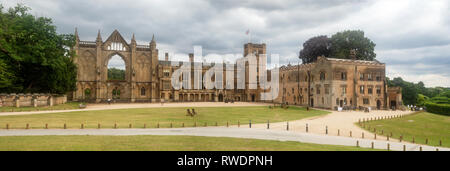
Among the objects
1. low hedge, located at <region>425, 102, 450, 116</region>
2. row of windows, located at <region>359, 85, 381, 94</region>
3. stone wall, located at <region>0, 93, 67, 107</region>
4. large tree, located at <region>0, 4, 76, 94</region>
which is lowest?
low hedge, located at <region>425, 102, 450, 116</region>

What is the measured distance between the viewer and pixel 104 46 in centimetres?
7119

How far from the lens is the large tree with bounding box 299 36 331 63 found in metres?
74.9

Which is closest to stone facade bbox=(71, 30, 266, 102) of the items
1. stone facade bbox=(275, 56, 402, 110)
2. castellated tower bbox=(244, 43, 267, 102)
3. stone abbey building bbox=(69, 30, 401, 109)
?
stone abbey building bbox=(69, 30, 401, 109)

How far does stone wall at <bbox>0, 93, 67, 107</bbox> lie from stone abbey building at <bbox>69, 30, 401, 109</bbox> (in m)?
20.7

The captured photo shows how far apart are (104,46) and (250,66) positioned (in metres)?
44.8

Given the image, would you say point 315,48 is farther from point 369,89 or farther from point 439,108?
point 439,108

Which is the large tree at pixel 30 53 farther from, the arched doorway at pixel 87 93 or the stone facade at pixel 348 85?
the stone facade at pixel 348 85

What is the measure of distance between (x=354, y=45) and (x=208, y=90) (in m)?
43.9

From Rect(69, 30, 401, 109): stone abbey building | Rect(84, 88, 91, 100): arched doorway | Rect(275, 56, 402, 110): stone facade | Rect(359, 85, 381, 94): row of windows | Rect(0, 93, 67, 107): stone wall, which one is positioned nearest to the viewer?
Rect(0, 93, 67, 107): stone wall

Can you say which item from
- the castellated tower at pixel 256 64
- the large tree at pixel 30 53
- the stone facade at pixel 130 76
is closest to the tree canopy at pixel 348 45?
the castellated tower at pixel 256 64

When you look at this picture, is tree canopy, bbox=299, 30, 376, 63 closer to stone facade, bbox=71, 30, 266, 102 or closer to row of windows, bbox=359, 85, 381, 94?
row of windows, bbox=359, 85, 381, 94

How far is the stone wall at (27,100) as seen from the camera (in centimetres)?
3907

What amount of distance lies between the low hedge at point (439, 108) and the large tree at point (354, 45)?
862 inches
